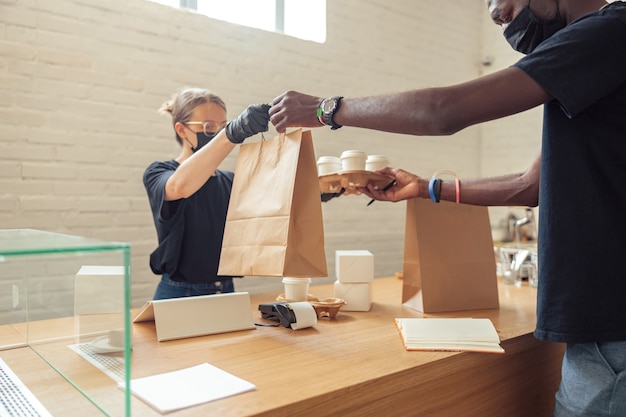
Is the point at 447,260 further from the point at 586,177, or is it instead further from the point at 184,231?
the point at 184,231

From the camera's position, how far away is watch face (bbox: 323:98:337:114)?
124 centimetres

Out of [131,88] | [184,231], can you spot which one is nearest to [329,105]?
[184,231]

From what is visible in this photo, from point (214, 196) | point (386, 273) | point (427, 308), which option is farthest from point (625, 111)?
point (386, 273)

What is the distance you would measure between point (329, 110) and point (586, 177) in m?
0.58

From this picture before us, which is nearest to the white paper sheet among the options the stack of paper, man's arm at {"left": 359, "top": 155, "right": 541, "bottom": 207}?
the stack of paper

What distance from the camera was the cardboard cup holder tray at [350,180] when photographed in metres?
1.66

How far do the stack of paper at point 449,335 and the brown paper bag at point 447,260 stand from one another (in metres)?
0.26

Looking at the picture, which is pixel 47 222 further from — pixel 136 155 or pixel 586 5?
pixel 586 5

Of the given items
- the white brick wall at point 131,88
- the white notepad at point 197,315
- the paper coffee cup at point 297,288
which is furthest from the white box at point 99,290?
the white brick wall at point 131,88

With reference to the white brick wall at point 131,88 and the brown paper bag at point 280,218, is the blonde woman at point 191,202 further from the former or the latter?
the white brick wall at point 131,88

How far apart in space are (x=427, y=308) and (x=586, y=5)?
3.05 feet

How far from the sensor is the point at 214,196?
6.66ft

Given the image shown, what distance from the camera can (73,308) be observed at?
3.09 ft

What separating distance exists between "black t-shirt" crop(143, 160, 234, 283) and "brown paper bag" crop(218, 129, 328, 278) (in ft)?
1.89
